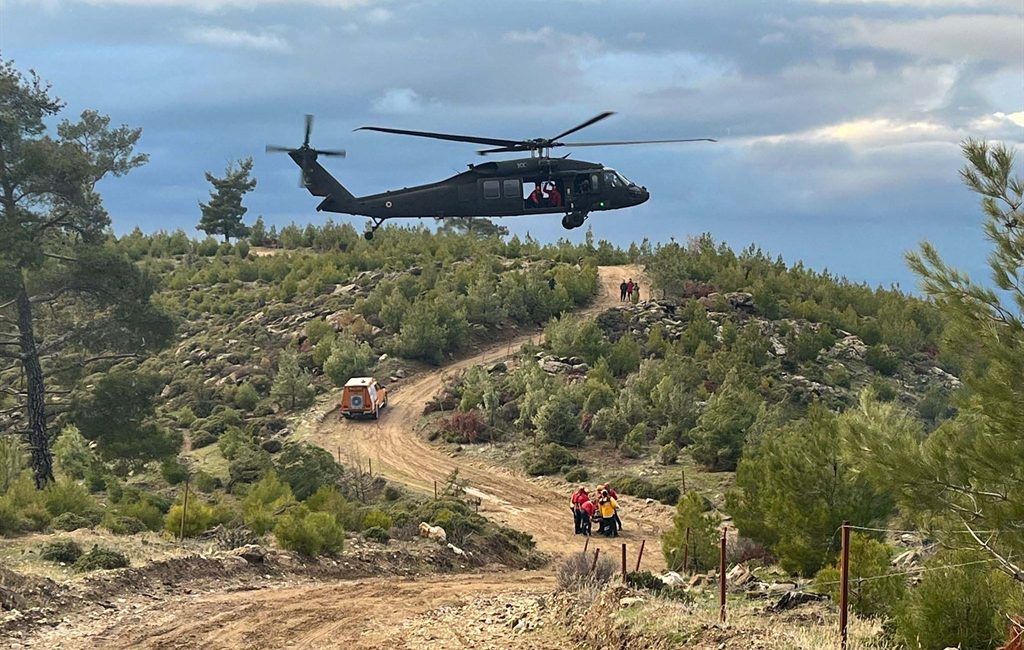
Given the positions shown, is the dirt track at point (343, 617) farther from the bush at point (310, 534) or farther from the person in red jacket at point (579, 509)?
the person in red jacket at point (579, 509)

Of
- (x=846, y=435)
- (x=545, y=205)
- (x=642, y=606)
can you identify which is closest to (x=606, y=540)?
(x=545, y=205)

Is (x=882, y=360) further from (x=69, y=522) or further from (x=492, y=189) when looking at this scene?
(x=69, y=522)

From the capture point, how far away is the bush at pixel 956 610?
11.4 meters

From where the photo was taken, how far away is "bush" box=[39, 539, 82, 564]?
1803cm

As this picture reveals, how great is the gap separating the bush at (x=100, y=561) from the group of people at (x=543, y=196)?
15.6 metres

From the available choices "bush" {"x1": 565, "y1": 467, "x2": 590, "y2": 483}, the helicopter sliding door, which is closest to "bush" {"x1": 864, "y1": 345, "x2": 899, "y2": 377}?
"bush" {"x1": 565, "y1": 467, "x2": 590, "y2": 483}

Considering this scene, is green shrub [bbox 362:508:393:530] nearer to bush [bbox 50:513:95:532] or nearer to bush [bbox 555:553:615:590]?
bush [bbox 50:513:95:532]

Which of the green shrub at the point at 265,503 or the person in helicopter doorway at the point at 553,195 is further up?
the person in helicopter doorway at the point at 553,195

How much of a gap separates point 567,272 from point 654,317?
26.6 ft

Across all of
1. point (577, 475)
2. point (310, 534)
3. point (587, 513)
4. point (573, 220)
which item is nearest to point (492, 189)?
point (573, 220)

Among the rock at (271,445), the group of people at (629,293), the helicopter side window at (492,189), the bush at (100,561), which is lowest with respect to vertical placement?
the rock at (271,445)

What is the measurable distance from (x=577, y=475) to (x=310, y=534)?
16.7 m

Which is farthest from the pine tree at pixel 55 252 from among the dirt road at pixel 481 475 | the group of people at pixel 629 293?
the group of people at pixel 629 293

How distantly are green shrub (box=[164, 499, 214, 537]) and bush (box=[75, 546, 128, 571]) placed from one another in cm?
388
